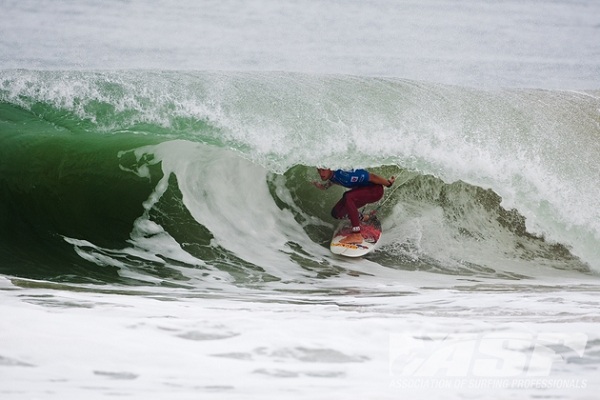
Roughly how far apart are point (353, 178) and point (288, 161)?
0.67 m

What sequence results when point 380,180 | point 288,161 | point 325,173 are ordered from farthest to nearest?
point 288,161
point 325,173
point 380,180

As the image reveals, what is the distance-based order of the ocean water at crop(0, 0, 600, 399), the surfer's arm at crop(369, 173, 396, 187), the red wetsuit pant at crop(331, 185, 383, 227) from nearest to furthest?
1. the ocean water at crop(0, 0, 600, 399)
2. the surfer's arm at crop(369, 173, 396, 187)
3. the red wetsuit pant at crop(331, 185, 383, 227)

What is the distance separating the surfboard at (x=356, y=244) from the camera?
674cm

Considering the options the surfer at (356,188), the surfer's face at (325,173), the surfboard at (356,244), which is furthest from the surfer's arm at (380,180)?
the surfboard at (356,244)

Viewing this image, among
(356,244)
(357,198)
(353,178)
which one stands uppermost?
(353,178)

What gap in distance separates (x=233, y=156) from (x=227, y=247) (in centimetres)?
114

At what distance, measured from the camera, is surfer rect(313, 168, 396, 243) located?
6.66 meters

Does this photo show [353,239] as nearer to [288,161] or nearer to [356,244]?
[356,244]

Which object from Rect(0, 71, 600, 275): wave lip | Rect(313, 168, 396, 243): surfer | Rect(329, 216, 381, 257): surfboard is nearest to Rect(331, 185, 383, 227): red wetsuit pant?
Rect(313, 168, 396, 243): surfer

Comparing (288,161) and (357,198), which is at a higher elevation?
(288,161)

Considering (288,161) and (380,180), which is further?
(288,161)

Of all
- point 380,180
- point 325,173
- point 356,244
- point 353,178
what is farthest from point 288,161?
point 356,244

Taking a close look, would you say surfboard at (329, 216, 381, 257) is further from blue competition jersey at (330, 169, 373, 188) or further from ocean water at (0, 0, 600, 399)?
blue competition jersey at (330, 169, 373, 188)

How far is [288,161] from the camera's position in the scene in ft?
22.7
